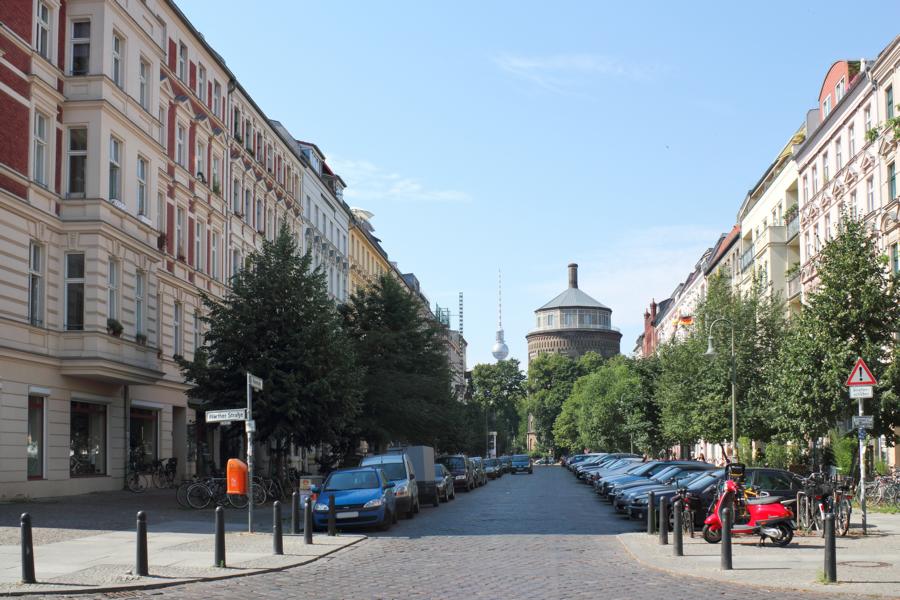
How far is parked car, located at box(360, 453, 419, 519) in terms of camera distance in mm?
28156

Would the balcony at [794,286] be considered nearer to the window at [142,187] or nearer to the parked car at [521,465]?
the window at [142,187]

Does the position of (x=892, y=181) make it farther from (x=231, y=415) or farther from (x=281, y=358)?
(x=231, y=415)

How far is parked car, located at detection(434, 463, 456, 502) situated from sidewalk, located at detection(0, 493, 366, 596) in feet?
31.8

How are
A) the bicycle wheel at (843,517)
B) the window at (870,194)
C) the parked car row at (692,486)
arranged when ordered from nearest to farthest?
the bicycle wheel at (843,517) < the parked car row at (692,486) < the window at (870,194)

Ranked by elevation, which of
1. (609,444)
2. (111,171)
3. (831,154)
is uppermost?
(831,154)

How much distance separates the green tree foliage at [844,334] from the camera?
1282 inches

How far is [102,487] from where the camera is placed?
1361 inches

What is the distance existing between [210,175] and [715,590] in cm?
3643

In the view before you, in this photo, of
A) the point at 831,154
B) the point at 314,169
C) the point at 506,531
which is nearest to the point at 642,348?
the point at 314,169

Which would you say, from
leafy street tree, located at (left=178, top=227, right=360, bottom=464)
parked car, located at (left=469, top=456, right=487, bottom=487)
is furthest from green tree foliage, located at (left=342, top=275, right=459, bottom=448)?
leafy street tree, located at (left=178, top=227, right=360, bottom=464)

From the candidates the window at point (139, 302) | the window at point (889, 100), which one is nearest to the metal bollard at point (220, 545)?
the window at point (139, 302)

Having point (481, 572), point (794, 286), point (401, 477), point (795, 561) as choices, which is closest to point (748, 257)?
point (794, 286)

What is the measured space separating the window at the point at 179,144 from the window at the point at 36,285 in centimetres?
1200

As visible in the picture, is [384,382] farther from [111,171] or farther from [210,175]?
[111,171]
